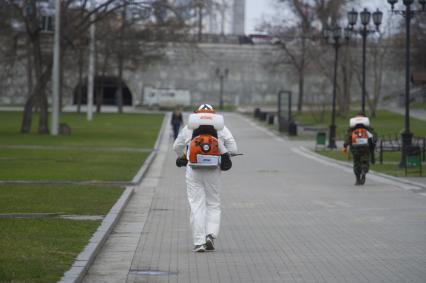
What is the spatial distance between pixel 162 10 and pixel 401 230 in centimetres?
3222

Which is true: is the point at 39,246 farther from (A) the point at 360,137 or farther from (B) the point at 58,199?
→ (A) the point at 360,137

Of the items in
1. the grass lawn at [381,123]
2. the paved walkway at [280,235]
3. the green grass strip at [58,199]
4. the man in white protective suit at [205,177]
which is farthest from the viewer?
the grass lawn at [381,123]

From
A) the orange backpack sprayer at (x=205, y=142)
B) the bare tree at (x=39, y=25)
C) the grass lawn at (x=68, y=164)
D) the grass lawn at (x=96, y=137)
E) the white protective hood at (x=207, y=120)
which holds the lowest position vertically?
the grass lawn at (x=68, y=164)

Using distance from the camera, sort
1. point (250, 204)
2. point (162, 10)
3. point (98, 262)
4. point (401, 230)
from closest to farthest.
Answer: point (98, 262), point (401, 230), point (250, 204), point (162, 10)

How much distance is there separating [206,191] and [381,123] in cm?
5455

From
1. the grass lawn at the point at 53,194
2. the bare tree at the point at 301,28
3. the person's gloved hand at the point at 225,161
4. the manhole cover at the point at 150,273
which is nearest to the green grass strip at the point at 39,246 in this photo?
the grass lawn at the point at 53,194

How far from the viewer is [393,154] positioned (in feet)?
125

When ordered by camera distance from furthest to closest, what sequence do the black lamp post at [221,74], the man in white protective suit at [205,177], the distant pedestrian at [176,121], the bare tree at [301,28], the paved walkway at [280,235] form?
the black lamp post at [221,74]
the bare tree at [301,28]
the distant pedestrian at [176,121]
the man in white protective suit at [205,177]
the paved walkway at [280,235]

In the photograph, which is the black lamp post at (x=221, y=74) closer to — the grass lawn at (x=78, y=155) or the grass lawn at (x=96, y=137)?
the grass lawn at (x=96, y=137)

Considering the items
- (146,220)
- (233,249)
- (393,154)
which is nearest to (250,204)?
(146,220)

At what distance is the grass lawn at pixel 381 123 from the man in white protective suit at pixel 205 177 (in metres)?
39.0

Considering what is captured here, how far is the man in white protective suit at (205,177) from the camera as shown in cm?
1306

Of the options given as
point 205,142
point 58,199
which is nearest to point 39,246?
point 205,142

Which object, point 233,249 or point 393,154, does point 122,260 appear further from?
point 393,154
